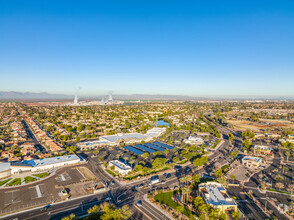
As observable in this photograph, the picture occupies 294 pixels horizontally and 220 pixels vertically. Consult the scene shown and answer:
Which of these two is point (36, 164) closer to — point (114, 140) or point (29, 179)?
point (29, 179)

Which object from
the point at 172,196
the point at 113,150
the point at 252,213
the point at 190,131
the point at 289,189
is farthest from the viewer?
the point at 190,131

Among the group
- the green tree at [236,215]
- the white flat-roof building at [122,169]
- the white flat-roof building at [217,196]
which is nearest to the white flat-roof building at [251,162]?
the white flat-roof building at [217,196]

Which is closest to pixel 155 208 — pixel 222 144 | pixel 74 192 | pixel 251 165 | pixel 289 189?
pixel 74 192

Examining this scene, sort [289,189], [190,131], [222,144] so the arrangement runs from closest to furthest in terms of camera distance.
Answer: [289,189]
[222,144]
[190,131]

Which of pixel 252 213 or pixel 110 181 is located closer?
pixel 252 213

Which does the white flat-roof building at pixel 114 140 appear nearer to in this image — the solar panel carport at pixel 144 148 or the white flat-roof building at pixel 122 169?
the solar panel carport at pixel 144 148

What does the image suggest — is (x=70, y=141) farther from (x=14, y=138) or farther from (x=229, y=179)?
(x=229, y=179)
